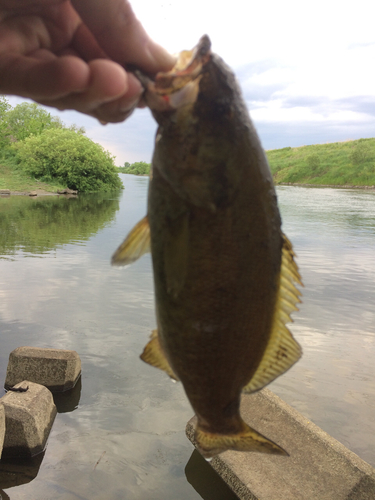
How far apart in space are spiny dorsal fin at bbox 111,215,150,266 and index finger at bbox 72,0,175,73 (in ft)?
2.82

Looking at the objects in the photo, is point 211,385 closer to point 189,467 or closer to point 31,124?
point 189,467

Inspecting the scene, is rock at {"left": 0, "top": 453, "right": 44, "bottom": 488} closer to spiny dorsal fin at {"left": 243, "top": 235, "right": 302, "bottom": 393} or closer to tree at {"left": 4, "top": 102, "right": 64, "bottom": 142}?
spiny dorsal fin at {"left": 243, "top": 235, "right": 302, "bottom": 393}

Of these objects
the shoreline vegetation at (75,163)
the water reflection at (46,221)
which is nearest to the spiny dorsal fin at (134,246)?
the water reflection at (46,221)

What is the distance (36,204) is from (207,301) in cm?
5447

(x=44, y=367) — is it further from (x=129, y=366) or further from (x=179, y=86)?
(x=179, y=86)

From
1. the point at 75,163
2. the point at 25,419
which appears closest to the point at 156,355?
the point at 25,419

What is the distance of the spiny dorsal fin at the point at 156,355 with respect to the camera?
228cm

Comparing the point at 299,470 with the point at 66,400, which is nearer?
the point at 299,470

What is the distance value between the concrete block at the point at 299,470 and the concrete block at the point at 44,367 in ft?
18.8

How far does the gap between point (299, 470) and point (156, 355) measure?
5.69 metres

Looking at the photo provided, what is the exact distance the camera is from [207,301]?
1.93 metres

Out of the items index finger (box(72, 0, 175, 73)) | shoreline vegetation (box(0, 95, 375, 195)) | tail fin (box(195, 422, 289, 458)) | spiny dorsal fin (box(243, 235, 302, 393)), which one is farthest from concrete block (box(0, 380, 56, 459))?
shoreline vegetation (box(0, 95, 375, 195))

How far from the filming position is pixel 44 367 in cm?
1099

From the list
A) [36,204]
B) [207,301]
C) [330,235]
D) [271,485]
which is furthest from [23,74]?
[36,204]
